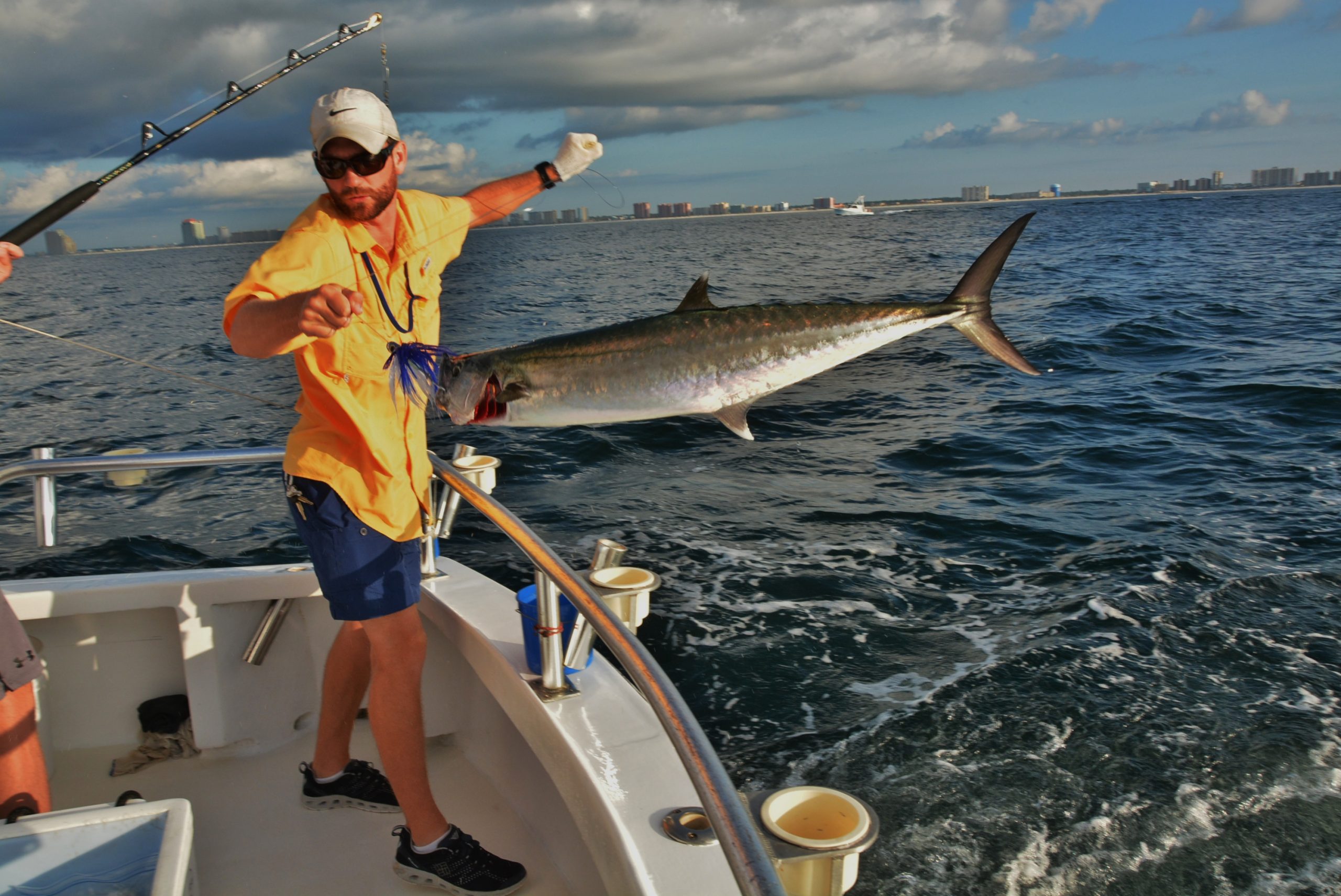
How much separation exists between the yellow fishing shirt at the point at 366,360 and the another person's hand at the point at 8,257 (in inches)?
33.1

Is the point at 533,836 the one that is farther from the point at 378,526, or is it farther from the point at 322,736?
the point at 378,526

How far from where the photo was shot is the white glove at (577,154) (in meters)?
2.72

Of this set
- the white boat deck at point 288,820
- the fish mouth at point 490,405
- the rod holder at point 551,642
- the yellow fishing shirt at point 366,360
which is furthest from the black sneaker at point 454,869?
the fish mouth at point 490,405

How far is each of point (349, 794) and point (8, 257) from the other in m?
2.12

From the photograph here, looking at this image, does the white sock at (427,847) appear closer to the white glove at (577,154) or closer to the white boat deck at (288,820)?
the white boat deck at (288,820)

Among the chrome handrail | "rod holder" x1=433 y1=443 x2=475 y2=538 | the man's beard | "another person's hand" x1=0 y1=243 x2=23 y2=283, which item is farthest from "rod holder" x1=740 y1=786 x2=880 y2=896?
"another person's hand" x1=0 y1=243 x2=23 y2=283

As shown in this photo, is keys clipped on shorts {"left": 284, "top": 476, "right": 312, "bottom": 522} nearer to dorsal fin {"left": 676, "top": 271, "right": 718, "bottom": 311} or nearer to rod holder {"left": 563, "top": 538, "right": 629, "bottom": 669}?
rod holder {"left": 563, "top": 538, "right": 629, "bottom": 669}

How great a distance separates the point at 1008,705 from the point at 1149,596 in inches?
71.3

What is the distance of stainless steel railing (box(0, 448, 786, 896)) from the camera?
127 cm

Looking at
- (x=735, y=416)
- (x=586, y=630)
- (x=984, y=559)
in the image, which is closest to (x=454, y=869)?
(x=586, y=630)

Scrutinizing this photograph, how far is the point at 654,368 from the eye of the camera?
2.05 m

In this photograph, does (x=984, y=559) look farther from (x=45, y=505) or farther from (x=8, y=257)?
(x=8, y=257)

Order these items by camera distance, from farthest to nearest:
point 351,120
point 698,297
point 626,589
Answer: point 626,589
point 698,297
point 351,120

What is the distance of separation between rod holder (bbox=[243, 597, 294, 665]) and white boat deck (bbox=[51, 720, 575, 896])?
42 centimetres
